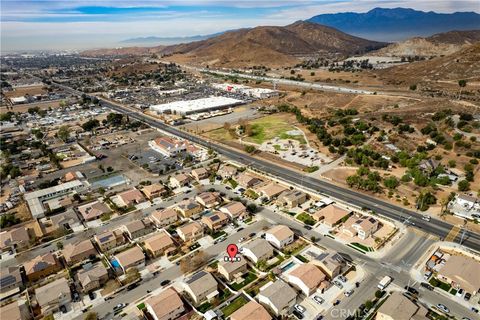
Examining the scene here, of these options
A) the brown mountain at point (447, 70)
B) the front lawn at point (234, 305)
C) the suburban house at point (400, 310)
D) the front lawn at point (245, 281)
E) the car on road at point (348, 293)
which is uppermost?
the brown mountain at point (447, 70)

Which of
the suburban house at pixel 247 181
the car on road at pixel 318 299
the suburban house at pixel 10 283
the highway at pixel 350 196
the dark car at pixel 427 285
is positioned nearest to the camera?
the car on road at pixel 318 299

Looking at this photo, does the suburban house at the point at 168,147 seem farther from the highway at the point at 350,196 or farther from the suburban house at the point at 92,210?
the suburban house at the point at 92,210

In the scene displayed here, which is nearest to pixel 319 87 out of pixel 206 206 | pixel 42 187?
pixel 206 206

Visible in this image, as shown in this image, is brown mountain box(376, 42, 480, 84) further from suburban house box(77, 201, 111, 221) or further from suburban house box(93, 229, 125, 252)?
suburban house box(93, 229, 125, 252)

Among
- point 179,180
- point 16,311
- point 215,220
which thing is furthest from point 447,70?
point 16,311

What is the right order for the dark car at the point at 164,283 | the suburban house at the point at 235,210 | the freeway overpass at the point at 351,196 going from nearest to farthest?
the dark car at the point at 164,283
the freeway overpass at the point at 351,196
the suburban house at the point at 235,210

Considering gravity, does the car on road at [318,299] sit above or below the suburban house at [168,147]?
below

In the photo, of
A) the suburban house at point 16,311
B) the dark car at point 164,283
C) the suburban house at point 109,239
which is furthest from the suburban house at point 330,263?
the suburban house at point 16,311

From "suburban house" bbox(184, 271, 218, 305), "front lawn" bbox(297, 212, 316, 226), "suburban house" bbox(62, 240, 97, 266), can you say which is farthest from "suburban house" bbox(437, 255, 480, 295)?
"suburban house" bbox(62, 240, 97, 266)
